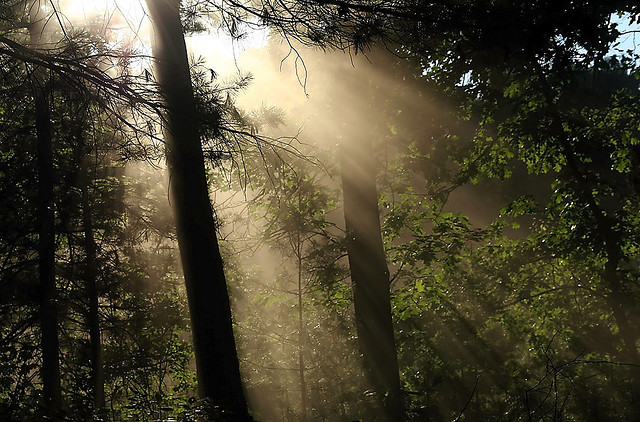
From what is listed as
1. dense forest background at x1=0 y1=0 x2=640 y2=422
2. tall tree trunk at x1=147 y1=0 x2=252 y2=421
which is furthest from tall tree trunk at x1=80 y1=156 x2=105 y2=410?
tall tree trunk at x1=147 y1=0 x2=252 y2=421

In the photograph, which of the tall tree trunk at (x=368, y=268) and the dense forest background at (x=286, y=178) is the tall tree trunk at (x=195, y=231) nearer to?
the dense forest background at (x=286, y=178)

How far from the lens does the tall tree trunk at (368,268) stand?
9.41m

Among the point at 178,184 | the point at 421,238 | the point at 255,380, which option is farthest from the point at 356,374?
the point at 178,184

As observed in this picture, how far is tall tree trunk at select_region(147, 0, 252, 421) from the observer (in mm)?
5395

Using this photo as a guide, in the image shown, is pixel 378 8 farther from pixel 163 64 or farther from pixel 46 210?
pixel 46 210

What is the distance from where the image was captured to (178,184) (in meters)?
5.72

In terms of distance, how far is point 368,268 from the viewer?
982 centimetres

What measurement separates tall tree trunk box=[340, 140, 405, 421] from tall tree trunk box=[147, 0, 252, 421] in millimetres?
4061

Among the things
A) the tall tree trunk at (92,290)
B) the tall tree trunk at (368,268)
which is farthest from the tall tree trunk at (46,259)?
the tall tree trunk at (368,268)

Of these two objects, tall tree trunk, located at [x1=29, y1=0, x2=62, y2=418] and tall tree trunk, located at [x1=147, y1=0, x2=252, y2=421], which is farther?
tall tree trunk, located at [x1=29, y1=0, x2=62, y2=418]

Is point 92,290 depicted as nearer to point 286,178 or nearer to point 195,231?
→ point 286,178

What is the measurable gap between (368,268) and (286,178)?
227 cm

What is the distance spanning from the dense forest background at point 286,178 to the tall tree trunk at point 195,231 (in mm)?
24

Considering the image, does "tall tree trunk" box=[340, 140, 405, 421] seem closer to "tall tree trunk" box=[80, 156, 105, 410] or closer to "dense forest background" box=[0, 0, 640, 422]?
"dense forest background" box=[0, 0, 640, 422]
